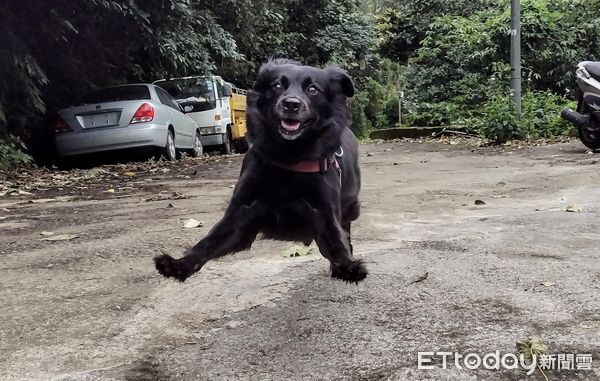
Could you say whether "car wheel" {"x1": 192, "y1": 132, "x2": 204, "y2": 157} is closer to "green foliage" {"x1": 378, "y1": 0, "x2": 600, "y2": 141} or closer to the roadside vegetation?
the roadside vegetation

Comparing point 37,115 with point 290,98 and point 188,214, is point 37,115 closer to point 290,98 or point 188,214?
point 188,214

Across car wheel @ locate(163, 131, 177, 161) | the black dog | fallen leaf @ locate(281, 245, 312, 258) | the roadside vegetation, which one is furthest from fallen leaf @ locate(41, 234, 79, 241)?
car wheel @ locate(163, 131, 177, 161)

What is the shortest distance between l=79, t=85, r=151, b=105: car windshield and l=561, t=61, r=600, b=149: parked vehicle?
22.1ft

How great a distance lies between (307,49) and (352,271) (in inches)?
869

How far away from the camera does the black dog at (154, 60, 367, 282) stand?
2604 mm

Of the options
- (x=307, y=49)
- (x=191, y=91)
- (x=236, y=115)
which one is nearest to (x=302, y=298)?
(x=191, y=91)

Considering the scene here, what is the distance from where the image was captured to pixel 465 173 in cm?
830

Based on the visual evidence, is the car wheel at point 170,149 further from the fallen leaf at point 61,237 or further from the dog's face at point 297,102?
the dog's face at point 297,102

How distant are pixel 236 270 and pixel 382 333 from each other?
1.14 metres

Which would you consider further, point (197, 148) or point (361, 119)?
point (361, 119)

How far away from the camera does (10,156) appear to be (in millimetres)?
10305

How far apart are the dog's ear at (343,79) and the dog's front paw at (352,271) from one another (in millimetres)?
864

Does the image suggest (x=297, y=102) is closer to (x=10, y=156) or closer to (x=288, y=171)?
(x=288, y=171)

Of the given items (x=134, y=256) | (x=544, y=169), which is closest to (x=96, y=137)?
(x=544, y=169)
